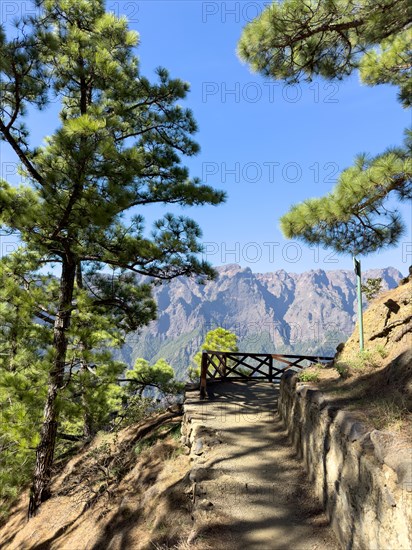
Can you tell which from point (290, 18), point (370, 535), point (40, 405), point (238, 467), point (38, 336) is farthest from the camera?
point (38, 336)

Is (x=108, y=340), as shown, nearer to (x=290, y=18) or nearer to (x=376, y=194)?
(x=376, y=194)

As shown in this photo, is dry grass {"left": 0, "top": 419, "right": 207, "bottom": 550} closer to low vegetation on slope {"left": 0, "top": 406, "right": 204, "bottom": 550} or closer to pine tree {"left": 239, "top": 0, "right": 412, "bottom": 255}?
low vegetation on slope {"left": 0, "top": 406, "right": 204, "bottom": 550}

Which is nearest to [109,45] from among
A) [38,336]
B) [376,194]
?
[376,194]

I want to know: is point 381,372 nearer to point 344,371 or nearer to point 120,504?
point 344,371

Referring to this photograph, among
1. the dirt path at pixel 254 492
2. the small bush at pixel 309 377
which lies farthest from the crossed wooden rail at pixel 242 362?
the small bush at pixel 309 377

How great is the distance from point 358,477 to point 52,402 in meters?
6.50

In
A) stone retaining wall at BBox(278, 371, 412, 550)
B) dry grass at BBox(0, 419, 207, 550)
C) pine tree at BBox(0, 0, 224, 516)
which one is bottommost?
dry grass at BBox(0, 419, 207, 550)

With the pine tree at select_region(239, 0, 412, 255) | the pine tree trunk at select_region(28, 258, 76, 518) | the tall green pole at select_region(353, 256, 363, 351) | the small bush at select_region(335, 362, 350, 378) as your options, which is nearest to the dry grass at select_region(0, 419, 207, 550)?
the pine tree trunk at select_region(28, 258, 76, 518)

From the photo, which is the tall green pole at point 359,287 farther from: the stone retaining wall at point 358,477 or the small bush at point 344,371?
the stone retaining wall at point 358,477

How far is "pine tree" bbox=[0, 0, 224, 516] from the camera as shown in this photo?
631cm

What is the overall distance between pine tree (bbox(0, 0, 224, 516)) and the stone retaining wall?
5.07m

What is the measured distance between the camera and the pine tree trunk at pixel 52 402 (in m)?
7.81

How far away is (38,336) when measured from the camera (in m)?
9.02

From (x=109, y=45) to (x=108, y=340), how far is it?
6721 mm
